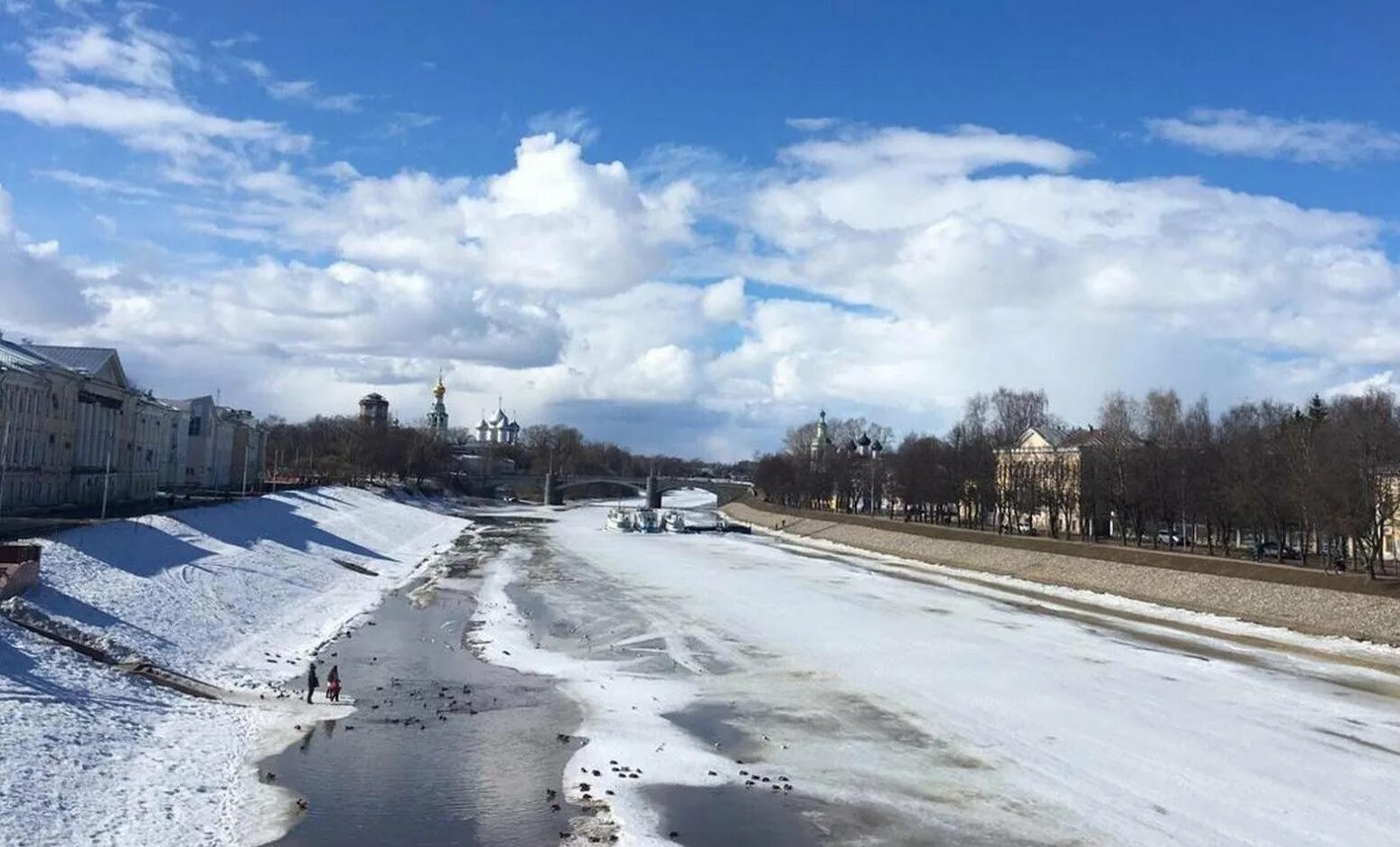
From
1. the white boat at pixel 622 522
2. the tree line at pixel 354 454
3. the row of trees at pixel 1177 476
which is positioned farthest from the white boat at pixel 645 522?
the tree line at pixel 354 454

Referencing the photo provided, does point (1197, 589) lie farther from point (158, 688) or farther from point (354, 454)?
point (354, 454)

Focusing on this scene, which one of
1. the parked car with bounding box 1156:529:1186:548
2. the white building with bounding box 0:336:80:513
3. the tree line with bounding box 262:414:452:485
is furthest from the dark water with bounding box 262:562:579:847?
the tree line with bounding box 262:414:452:485

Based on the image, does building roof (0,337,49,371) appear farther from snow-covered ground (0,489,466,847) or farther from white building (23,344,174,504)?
snow-covered ground (0,489,466,847)

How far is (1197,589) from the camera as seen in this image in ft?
172

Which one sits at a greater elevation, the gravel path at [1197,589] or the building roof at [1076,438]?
the building roof at [1076,438]

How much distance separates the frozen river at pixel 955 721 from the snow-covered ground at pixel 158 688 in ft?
20.2

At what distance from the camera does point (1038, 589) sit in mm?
60938

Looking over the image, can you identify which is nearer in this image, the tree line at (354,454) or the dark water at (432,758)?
the dark water at (432,758)

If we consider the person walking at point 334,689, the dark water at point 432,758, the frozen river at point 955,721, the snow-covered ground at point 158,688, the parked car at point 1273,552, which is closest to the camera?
the snow-covered ground at point 158,688

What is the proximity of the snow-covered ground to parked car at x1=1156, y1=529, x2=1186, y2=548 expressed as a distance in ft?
178

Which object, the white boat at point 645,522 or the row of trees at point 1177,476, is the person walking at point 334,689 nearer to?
the row of trees at point 1177,476

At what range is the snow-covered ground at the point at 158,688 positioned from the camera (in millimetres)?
16172

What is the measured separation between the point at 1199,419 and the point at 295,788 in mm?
97708

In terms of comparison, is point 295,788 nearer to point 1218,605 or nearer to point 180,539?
point 180,539
